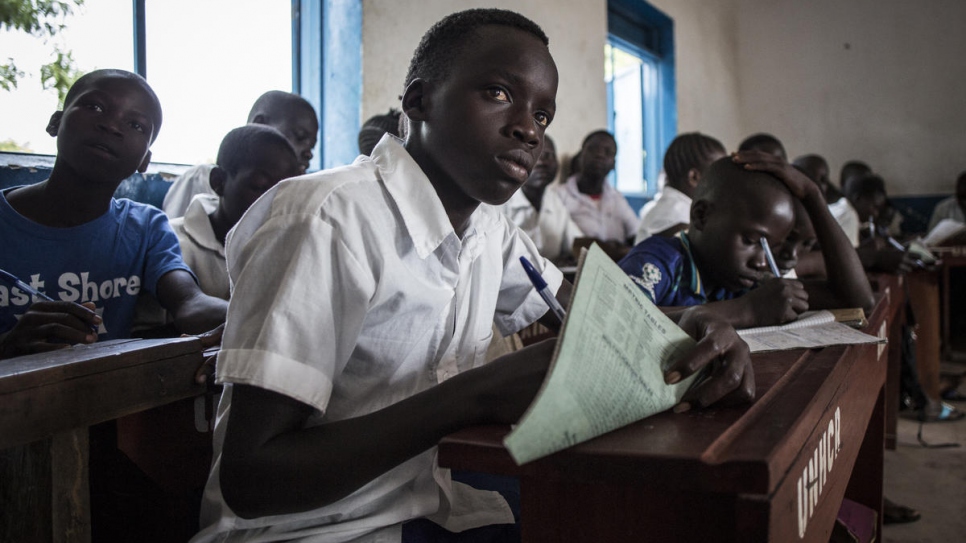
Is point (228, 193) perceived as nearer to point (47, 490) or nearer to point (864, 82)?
point (47, 490)

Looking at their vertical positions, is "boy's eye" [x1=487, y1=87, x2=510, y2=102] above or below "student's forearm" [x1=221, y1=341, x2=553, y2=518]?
above

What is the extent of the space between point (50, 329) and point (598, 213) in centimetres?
388

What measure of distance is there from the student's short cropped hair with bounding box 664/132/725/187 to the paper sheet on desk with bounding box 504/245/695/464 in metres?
2.50

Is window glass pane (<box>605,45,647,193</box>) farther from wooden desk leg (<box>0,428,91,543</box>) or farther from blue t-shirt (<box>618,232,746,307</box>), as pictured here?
wooden desk leg (<box>0,428,91,543</box>)

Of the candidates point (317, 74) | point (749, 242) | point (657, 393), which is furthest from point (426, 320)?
point (317, 74)

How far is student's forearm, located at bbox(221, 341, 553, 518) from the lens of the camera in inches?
24.5

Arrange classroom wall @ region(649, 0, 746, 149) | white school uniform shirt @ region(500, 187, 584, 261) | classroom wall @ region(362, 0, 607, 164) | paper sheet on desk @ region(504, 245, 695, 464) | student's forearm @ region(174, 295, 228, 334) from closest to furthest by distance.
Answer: paper sheet on desk @ region(504, 245, 695, 464), student's forearm @ region(174, 295, 228, 334), classroom wall @ region(362, 0, 607, 164), white school uniform shirt @ region(500, 187, 584, 261), classroom wall @ region(649, 0, 746, 149)

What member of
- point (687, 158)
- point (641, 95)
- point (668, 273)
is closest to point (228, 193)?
point (668, 273)

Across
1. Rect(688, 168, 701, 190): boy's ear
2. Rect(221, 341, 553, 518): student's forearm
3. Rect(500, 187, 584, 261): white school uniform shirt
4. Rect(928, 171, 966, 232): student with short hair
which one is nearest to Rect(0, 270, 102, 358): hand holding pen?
Rect(221, 341, 553, 518): student's forearm

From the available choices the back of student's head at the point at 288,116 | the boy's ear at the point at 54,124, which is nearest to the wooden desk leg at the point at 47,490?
the boy's ear at the point at 54,124

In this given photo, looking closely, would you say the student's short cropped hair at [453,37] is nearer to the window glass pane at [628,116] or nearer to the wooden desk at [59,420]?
the wooden desk at [59,420]

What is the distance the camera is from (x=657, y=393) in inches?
25.0

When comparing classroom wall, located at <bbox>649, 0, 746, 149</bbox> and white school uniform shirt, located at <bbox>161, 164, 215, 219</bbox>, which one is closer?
white school uniform shirt, located at <bbox>161, 164, 215, 219</bbox>

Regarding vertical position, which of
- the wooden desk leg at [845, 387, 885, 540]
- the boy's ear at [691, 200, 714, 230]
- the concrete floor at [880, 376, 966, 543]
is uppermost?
the boy's ear at [691, 200, 714, 230]
